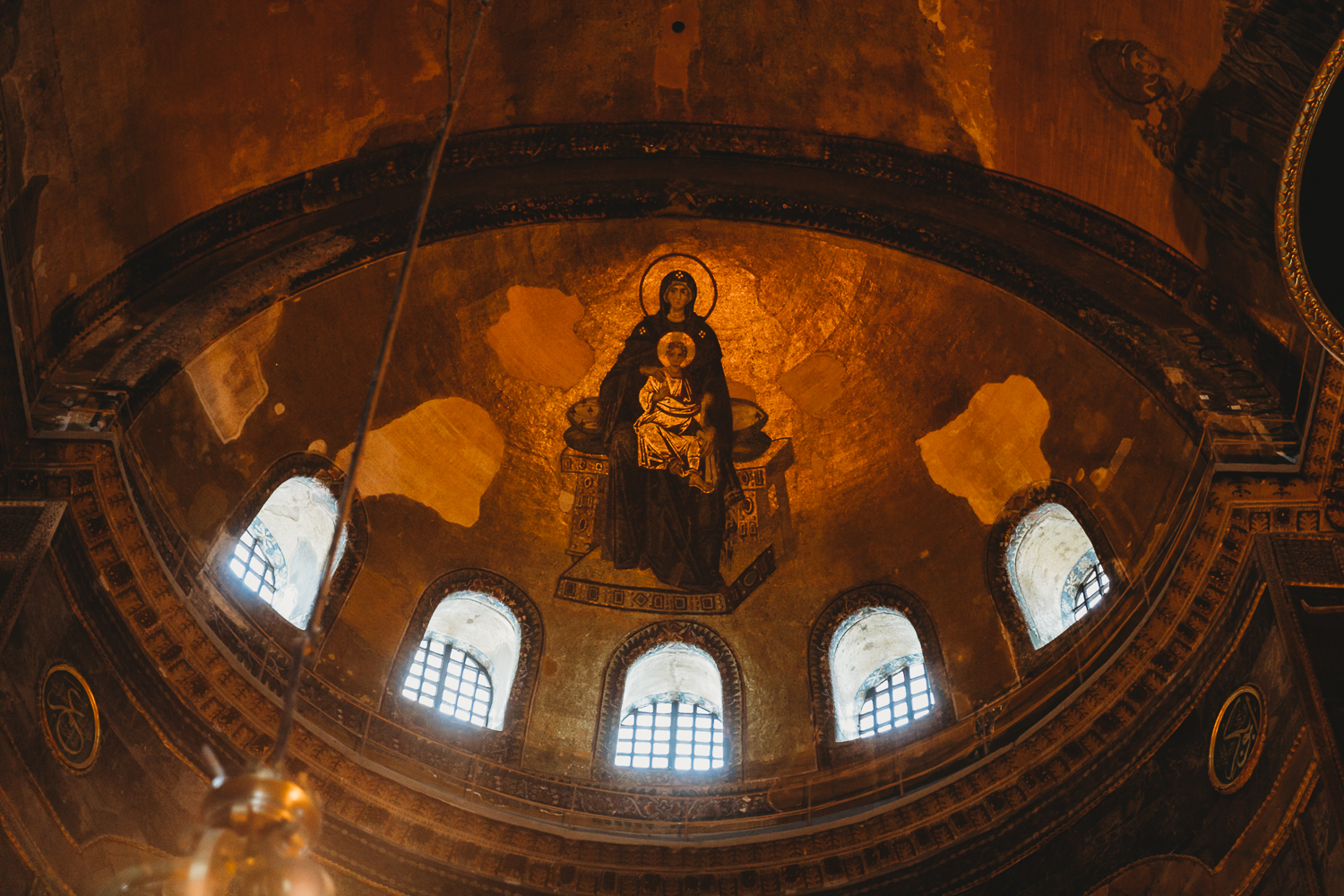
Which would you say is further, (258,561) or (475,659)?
(475,659)

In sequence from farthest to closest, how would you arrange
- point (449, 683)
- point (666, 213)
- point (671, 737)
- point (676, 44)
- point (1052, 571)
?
point (666, 213), point (676, 44), point (671, 737), point (449, 683), point (1052, 571)

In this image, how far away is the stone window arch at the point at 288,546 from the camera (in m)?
11.7

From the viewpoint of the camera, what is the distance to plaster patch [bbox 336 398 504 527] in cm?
1312

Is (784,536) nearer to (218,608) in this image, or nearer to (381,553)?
(381,553)

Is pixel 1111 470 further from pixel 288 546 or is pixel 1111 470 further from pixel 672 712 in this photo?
pixel 288 546

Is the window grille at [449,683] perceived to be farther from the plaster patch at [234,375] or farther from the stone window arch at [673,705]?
the plaster patch at [234,375]

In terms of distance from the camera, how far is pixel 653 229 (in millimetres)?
13828

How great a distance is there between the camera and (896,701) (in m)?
12.5

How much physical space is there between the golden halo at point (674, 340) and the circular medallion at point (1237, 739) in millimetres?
6526

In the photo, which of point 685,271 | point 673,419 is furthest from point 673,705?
point 685,271

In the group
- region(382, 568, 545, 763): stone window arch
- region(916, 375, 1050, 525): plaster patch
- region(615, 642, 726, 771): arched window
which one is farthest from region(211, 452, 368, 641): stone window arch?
region(916, 375, 1050, 525): plaster patch

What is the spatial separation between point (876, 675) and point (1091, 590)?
216 centimetres

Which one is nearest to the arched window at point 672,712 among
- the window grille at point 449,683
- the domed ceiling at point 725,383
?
the domed ceiling at point 725,383

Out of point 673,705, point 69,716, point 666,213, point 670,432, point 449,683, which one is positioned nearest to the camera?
point 69,716
